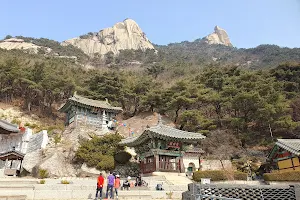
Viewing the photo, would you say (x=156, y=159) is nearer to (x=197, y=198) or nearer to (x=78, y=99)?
(x=197, y=198)

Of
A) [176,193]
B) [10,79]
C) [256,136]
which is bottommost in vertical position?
[176,193]

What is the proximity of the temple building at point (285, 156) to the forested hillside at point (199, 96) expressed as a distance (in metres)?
7.37

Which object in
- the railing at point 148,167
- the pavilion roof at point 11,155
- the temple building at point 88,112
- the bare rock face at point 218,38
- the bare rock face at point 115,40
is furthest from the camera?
the bare rock face at point 218,38

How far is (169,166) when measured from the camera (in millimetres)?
23703

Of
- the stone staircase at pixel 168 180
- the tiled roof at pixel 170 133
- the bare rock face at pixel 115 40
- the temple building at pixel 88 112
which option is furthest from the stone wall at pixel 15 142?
the bare rock face at pixel 115 40

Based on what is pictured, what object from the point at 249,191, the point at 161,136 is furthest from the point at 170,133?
the point at 249,191

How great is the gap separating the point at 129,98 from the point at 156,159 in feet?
93.1

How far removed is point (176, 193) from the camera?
49.0 feet

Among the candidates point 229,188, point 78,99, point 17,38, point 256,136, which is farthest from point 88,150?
point 17,38

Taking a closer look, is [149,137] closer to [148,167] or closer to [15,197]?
[148,167]

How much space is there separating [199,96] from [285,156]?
19.5 metres

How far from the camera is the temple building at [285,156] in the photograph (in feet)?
73.2

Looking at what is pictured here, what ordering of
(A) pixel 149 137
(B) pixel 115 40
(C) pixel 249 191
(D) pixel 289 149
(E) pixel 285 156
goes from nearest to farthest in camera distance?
(C) pixel 249 191 → (D) pixel 289 149 → (A) pixel 149 137 → (E) pixel 285 156 → (B) pixel 115 40

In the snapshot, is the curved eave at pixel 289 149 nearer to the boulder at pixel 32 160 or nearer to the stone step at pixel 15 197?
the stone step at pixel 15 197
